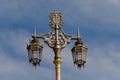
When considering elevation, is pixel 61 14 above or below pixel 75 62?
above

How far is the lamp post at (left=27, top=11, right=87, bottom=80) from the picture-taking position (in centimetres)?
2288

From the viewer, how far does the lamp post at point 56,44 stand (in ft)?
75.0

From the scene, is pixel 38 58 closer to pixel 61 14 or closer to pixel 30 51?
pixel 30 51

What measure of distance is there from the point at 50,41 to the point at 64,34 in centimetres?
75

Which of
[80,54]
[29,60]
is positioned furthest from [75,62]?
[29,60]

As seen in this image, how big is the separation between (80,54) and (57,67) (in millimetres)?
1176

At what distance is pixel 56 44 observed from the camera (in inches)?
906

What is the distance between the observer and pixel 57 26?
2364 centimetres

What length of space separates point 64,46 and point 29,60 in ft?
4.89

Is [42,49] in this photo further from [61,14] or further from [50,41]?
[61,14]

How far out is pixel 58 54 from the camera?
22.8 meters

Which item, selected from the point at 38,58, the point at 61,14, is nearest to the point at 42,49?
the point at 38,58

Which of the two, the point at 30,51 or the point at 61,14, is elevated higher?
the point at 61,14

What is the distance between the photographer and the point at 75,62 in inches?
919
